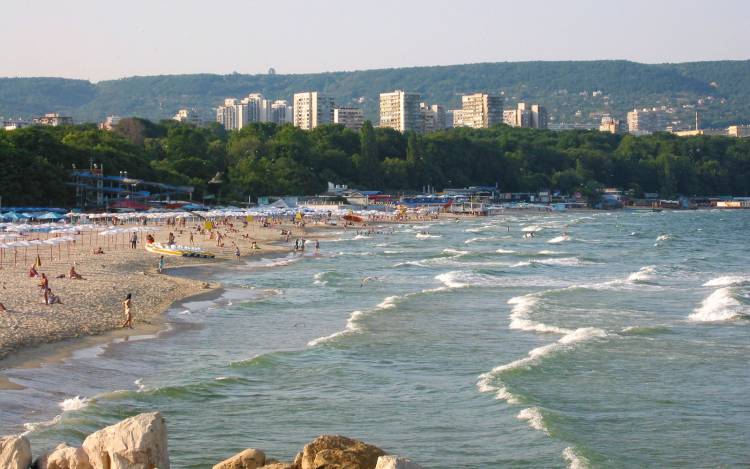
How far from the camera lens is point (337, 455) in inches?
402

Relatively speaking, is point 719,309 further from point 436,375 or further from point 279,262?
point 279,262

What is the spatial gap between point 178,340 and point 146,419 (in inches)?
569

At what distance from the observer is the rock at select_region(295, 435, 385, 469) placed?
33.2 feet

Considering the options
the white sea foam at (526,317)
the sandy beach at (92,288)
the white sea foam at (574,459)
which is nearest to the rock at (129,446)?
the white sea foam at (574,459)

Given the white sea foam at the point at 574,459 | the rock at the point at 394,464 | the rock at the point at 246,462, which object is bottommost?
the white sea foam at the point at 574,459

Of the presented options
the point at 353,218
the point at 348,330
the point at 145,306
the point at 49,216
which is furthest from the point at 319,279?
the point at 353,218

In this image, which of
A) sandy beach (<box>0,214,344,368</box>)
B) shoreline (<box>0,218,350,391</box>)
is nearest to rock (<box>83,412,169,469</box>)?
shoreline (<box>0,218,350,391</box>)

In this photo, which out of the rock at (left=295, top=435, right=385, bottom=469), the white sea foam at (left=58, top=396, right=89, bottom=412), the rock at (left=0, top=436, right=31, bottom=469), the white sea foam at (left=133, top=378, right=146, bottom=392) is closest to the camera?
the rock at (left=0, top=436, right=31, bottom=469)

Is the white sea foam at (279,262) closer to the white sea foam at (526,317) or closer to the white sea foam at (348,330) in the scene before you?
the white sea foam at (526,317)

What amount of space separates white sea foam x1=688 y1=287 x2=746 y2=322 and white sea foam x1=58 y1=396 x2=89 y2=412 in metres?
17.3

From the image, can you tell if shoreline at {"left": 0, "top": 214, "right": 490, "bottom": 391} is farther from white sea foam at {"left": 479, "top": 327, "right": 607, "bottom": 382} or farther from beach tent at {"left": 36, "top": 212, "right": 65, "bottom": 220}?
white sea foam at {"left": 479, "top": 327, "right": 607, "bottom": 382}

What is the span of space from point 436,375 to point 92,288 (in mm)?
14952

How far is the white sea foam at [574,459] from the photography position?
1431cm

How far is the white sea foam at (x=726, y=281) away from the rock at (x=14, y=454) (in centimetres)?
3239
